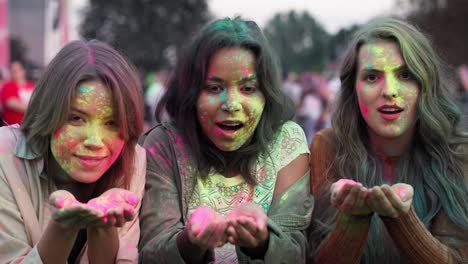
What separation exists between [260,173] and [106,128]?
2.29 feet

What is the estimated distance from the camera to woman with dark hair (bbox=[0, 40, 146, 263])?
2.71m

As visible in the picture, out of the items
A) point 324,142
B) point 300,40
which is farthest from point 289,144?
point 300,40

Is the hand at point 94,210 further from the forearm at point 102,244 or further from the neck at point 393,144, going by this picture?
the neck at point 393,144

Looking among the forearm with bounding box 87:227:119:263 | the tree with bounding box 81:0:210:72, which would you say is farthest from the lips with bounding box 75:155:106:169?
the tree with bounding box 81:0:210:72

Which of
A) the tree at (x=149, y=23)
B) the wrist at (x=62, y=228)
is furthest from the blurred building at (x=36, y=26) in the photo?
the tree at (x=149, y=23)

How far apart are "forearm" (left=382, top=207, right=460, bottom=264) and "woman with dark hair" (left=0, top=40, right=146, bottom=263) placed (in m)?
1.02

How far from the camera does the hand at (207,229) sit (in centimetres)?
248

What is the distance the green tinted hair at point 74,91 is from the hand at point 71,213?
420 mm

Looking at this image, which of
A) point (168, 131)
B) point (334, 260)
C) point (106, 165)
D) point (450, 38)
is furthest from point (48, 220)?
point (450, 38)

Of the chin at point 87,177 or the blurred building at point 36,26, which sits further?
the blurred building at point 36,26

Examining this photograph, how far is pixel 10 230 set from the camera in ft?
8.85

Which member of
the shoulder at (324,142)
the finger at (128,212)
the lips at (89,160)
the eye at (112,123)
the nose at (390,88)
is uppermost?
the nose at (390,88)

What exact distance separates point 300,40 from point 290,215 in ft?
172

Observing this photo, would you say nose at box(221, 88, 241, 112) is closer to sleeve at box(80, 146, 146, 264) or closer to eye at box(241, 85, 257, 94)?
eye at box(241, 85, 257, 94)
